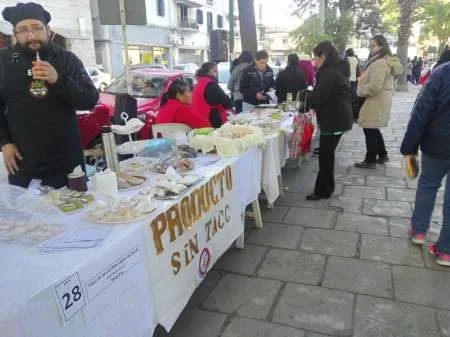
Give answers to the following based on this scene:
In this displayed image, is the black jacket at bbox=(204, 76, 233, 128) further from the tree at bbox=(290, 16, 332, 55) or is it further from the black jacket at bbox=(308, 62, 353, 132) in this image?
the tree at bbox=(290, 16, 332, 55)

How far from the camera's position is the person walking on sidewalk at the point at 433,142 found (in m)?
2.69

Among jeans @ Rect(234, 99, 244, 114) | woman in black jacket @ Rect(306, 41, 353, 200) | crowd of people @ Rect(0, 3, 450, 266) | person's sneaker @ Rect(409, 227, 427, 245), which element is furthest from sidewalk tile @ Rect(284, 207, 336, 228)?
jeans @ Rect(234, 99, 244, 114)

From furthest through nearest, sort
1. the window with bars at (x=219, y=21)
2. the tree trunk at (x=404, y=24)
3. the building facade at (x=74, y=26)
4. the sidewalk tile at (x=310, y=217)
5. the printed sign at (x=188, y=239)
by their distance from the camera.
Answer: the window with bars at (x=219, y=21) < the building facade at (x=74, y=26) < the tree trunk at (x=404, y=24) < the sidewalk tile at (x=310, y=217) < the printed sign at (x=188, y=239)

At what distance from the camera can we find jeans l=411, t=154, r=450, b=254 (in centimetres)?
287

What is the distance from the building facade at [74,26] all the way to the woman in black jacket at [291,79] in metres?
16.9

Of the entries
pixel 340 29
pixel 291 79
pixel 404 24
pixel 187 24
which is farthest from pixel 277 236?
pixel 187 24

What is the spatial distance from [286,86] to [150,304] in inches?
207

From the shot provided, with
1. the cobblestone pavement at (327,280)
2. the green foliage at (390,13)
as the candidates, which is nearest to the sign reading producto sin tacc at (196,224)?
the cobblestone pavement at (327,280)

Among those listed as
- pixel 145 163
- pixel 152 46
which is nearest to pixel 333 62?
pixel 145 163

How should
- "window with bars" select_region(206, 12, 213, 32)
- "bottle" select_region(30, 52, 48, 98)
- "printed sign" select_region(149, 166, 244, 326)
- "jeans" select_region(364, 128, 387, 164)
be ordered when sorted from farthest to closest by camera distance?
"window with bars" select_region(206, 12, 213, 32), "jeans" select_region(364, 128, 387, 164), "bottle" select_region(30, 52, 48, 98), "printed sign" select_region(149, 166, 244, 326)

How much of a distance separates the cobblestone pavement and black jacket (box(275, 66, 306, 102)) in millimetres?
2723

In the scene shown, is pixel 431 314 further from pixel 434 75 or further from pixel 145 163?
pixel 145 163

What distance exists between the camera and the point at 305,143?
17.6 feet

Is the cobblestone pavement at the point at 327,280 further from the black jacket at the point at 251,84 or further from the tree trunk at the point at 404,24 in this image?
the tree trunk at the point at 404,24
